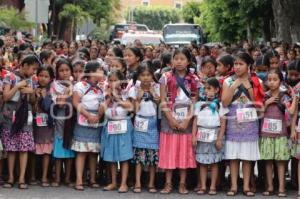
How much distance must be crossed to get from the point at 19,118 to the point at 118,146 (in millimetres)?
1355

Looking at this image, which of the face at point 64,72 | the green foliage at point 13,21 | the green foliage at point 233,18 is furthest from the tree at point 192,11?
the face at point 64,72

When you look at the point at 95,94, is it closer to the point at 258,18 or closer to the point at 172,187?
the point at 172,187

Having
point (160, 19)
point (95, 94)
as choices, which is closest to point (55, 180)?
point (95, 94)

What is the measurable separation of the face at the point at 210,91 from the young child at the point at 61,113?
6.05 feet

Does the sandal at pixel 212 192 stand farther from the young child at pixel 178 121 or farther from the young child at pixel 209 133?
the young child at pixel 178 121

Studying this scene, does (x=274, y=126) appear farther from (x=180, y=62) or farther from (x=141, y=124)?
(x=141, y=124)

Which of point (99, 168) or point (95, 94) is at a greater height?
point (95, 94)

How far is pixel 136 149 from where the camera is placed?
30.6 feet

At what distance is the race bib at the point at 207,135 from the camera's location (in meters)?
9.11

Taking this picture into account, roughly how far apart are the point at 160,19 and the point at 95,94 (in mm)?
104197

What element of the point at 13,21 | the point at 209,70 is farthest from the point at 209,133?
the point at 13,21

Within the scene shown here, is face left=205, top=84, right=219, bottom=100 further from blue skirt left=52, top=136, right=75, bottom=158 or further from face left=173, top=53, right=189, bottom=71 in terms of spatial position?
blue skirt left=52, top=136, right=75, bottom=158

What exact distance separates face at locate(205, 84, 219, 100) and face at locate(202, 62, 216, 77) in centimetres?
69

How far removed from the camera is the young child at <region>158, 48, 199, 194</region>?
9164 millimetres
